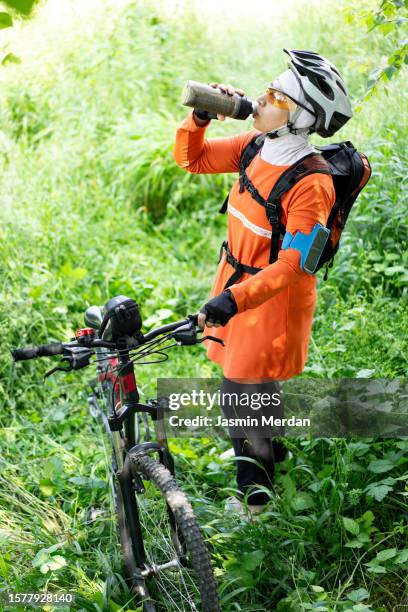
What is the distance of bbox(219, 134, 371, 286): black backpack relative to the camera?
10.3 ft

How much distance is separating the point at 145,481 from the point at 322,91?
1733 millimetres

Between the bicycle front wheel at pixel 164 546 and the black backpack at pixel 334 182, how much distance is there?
3.11 ft

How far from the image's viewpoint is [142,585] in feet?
10.2

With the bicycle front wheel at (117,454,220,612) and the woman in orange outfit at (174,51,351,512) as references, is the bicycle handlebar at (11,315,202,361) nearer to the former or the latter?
the woman in orange outfit at (174,51,351,512)

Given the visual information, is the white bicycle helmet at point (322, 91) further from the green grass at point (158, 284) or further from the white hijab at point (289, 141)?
the green grass at point (158, 284)

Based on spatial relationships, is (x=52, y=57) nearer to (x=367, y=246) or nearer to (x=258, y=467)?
(x=367, y=246)

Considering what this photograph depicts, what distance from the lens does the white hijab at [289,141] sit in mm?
3137

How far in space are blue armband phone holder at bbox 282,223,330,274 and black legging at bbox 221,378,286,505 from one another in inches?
29.1

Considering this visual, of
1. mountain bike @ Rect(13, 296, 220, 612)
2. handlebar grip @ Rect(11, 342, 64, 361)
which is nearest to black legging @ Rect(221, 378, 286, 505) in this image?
mountain bike @ Rect(13, 296, 220, 612)

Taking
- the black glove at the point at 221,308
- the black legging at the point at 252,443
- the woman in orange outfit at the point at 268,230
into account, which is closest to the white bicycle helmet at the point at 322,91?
the woman in orange outfit at the point at 268,230

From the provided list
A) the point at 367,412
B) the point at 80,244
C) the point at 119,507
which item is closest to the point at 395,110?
the point at 80,244

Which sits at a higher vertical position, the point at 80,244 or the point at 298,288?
the point at 298,288

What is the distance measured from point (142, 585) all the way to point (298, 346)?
47.2 inches

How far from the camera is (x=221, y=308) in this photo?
2.85 m
